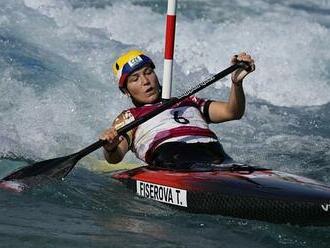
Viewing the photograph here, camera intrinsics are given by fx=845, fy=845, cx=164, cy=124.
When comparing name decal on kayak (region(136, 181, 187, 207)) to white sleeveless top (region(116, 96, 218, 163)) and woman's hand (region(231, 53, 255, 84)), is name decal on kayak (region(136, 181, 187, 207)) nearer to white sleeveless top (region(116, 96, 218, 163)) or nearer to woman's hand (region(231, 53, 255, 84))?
white sleeveless top (region(116, 96, 218, 163))

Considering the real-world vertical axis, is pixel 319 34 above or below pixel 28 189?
above

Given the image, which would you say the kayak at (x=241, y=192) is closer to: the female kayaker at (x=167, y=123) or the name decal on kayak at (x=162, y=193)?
the name decal on kayak at (x=162, y=193)

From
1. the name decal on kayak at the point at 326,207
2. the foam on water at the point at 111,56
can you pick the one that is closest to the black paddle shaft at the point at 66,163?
the foam on water at the point at 111,56

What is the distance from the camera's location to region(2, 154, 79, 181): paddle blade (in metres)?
4.62

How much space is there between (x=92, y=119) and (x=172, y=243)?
139 inches

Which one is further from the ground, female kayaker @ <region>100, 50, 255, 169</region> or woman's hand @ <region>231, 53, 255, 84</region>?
woman's hand @ <region>231, 53, 255, 84</region>

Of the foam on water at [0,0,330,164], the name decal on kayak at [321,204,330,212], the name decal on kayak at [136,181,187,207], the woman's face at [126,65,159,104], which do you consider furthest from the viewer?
the foam on water at [0,0,330,164]

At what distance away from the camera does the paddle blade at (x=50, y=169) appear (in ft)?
15.2

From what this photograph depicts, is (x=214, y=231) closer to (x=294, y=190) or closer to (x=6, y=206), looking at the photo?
(x=294, y=190)

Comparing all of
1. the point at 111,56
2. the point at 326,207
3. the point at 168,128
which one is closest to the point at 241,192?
the point at 326,207

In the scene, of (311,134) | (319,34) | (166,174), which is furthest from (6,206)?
(319,34)

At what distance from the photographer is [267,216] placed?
379cm

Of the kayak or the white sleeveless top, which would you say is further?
the white sleeveless top

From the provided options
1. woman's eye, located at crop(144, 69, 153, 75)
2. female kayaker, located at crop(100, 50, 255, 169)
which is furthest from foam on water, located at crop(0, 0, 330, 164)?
woman's eye, located at crop(144, 69, 153, 75)
